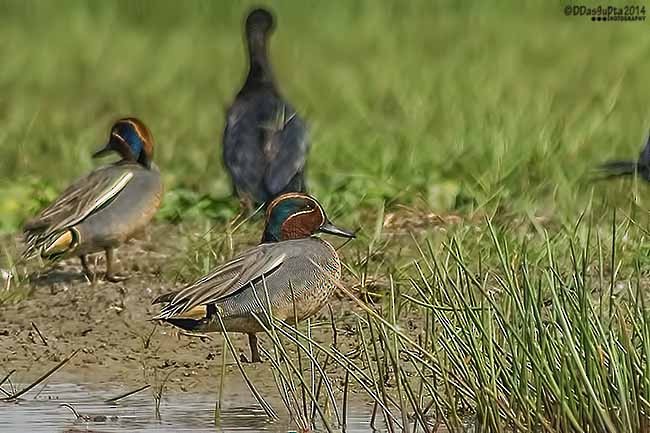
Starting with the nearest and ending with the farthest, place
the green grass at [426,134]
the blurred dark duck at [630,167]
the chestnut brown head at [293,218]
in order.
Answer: the green grass at [426,134]
the chestnut brown head at [293,218]
the blurred dark duck at [630,167]

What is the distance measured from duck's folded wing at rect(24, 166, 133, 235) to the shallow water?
134 centimetres

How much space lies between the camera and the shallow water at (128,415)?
5691 mm

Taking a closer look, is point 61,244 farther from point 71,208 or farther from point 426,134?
point 426,134

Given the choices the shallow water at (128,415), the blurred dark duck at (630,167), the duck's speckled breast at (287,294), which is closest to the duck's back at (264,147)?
the blurred dark duck at (630,167)

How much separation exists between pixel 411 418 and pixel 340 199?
3.48m

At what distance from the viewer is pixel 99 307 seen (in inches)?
296

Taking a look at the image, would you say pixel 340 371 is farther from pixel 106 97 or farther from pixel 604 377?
pixel 106 97

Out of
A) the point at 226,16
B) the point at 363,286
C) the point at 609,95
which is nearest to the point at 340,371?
the point at 363,286

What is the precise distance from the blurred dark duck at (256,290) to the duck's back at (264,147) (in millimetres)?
2436

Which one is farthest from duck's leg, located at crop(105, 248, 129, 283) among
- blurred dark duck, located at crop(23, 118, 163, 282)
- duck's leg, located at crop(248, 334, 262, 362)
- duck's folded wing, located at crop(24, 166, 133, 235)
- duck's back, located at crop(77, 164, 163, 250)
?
duck's leg, located at crop(248, 334, 262, 362)

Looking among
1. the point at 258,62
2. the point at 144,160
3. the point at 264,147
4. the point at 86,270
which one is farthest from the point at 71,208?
the point at 258,62

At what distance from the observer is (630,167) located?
30.8ft

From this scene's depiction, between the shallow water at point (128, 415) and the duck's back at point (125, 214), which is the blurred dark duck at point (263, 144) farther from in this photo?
the shallow water at point (128, 415)

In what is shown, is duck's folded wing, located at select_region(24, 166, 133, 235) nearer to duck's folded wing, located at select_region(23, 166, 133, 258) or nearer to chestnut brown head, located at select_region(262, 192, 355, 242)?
duck's folded wing, located at select_region(23, 166, 133, 258)
